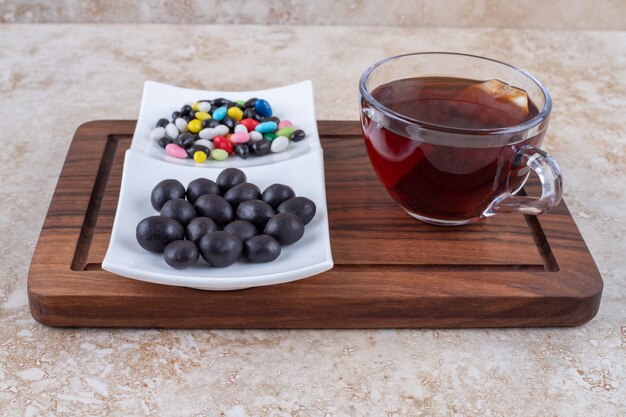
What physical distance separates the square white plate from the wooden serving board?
1.0 inches

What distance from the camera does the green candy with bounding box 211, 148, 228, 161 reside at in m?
1.16

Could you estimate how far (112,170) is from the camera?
3.71 ft

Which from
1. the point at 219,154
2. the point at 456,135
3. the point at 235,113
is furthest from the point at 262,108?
the point at 456,135

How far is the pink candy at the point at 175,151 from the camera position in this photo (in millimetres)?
1150

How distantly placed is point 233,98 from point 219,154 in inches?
7.9

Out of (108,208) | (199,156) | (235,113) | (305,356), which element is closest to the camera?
(305,356)

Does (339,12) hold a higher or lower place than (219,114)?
lower

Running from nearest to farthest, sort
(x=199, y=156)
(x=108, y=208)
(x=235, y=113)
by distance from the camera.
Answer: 1. (x=108, y=208)
2. (x=199, y=156)
3. (x=235, y=113)

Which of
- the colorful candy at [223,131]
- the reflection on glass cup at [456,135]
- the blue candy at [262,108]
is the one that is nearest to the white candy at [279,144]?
the colorful candy at [223,131]

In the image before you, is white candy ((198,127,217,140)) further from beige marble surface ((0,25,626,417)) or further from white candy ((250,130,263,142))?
beige marble surface ((0,25,626,417))

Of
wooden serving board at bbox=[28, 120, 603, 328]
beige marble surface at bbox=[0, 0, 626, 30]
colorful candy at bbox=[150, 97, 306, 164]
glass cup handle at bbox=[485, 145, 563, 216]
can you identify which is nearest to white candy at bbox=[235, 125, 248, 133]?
colorful candy at bbox=[150, 97, 306, 164]

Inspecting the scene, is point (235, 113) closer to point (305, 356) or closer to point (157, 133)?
Result: point (157, 133)

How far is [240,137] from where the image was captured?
1.18m

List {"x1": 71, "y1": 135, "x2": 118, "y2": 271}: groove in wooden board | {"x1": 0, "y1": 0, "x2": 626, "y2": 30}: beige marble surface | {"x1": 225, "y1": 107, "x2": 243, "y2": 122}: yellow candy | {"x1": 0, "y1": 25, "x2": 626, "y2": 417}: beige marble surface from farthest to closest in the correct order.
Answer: {"x1": 0, "y1": 0, "x2": 626, "y2": 30}: beige marble surface → {"x1": 225, "y1": 107, "x2": 243, "y2": 122}: yellow candy → {"x1": 71, "y1": 135, "x2": 118, "y2": 271}: groove in wooden board → {"x1": 0, "y1": 25, "x2": 626, "y2": 417}: beige marble surface
